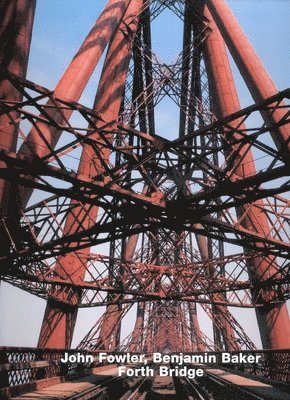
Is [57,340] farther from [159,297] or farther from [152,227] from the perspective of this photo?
[152,227]

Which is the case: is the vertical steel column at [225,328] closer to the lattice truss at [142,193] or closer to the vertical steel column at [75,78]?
the lattice truss at [142,193]

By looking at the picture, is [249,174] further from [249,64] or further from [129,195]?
[129,195]

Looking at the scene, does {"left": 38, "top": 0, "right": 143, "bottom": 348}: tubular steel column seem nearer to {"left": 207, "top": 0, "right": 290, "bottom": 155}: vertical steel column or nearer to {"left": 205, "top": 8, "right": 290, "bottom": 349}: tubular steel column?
{"left": 205, "top": 8, "right": 290, "bottom": 349}: tubular steel column

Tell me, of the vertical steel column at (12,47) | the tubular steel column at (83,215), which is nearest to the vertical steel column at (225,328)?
the tubular steel column at (83,215)

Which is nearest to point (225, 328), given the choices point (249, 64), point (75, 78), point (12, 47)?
point (249, 64)

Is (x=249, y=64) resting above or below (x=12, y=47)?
above

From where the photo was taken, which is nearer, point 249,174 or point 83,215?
point 249,174
